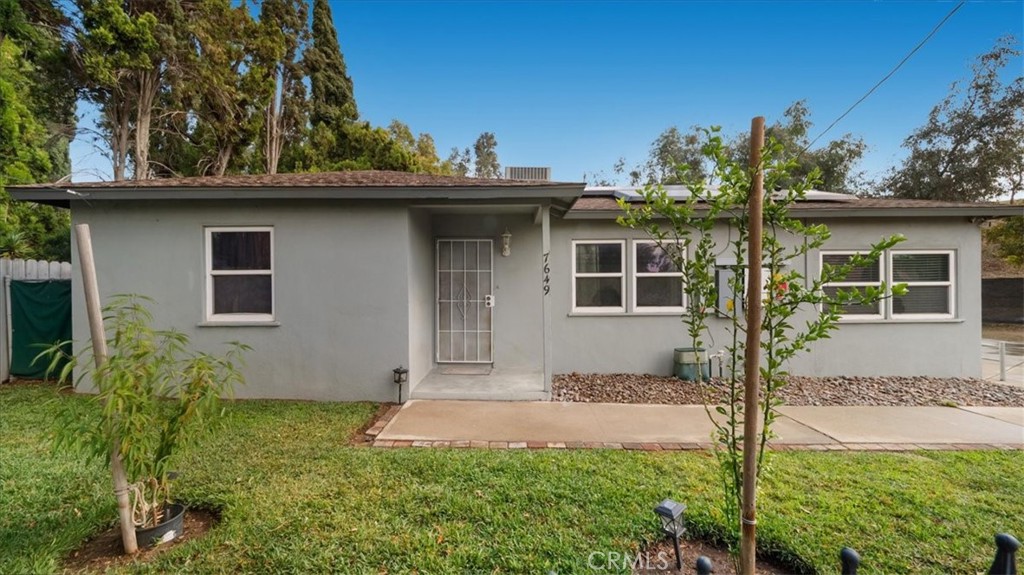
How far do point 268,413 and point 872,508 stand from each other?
5840mm

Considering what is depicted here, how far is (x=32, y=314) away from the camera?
21.8ft

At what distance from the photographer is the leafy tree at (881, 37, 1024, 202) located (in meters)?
18.3

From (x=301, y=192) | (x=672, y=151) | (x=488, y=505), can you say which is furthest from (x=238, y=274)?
(x=672, y=151)

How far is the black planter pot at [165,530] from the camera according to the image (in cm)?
252

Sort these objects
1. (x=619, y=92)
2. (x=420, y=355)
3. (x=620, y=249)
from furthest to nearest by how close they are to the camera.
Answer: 1. (x=619, y=92)
2. (x=620, y=249)
3. (x=420, y=355)

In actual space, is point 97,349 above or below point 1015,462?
above

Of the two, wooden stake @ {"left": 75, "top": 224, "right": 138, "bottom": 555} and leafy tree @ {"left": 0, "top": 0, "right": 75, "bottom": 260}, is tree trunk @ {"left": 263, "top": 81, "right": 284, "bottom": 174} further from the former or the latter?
wooden stake @ {"left": 75, "top": 224, "right": 138, "bottom": 555}

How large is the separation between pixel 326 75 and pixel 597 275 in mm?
16614

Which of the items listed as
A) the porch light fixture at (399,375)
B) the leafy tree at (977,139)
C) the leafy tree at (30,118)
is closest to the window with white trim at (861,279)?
the porch light fixture at (399,375)

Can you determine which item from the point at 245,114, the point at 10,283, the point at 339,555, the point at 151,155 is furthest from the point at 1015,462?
the point at 151,155

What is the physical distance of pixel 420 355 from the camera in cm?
652

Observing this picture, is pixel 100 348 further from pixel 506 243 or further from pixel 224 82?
pixel 224 82

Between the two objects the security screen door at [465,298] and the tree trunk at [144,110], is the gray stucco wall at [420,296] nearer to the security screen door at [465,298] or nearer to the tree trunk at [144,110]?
the security screen door at [465,298]

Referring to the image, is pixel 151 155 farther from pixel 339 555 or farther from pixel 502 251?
pixel 339 555
